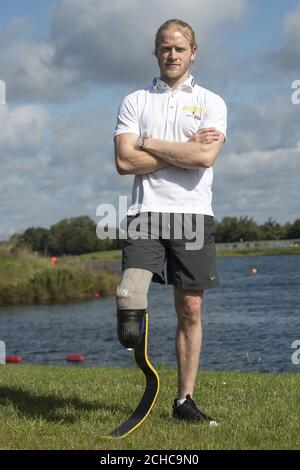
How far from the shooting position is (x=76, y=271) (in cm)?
5184

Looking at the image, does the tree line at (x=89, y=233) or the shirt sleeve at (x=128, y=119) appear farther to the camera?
the tree line at (x=89, y=233)

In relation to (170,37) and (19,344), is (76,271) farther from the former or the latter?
(170,37)

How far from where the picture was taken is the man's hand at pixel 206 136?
575cm

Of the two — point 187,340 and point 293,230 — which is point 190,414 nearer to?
point 187,340

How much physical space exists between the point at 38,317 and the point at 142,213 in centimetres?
3334

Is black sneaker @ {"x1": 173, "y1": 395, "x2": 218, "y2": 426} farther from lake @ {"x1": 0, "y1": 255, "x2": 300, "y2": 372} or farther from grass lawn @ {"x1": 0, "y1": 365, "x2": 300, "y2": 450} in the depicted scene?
lake @ {"x1": 0, "y1": 255, "x2": 300, "y2": 372}

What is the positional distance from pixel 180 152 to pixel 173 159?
0.07 meters

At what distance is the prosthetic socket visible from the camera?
5.58 meters

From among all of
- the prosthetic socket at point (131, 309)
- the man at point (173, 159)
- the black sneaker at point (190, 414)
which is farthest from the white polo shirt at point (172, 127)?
the black sneaker at point (190, 414)

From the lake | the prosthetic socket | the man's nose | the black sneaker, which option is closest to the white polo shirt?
the man's nose

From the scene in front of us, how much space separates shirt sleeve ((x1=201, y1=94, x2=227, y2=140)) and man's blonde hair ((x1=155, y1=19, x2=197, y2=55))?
477 mm

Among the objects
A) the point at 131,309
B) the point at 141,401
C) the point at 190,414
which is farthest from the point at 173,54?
the point at 190,414

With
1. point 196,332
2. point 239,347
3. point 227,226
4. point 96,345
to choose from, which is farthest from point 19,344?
point 227,226

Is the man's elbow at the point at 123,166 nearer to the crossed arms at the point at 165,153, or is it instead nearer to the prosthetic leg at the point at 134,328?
the crossed arms at the point at 165,153
